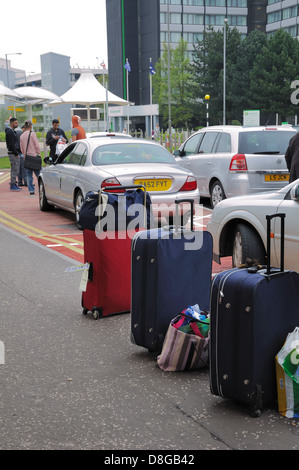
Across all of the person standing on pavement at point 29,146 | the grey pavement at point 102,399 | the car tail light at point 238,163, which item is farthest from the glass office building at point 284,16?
the grey pavement at point 102,399

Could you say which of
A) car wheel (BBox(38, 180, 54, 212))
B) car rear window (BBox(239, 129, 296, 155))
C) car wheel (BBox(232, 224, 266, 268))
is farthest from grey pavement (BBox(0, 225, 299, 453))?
car wheel (BBox(38, 180, 54, 212))

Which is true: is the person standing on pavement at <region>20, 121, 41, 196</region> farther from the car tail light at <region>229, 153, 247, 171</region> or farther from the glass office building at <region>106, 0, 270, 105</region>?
the glass office building at <region>106, 0, 270, 105</region>

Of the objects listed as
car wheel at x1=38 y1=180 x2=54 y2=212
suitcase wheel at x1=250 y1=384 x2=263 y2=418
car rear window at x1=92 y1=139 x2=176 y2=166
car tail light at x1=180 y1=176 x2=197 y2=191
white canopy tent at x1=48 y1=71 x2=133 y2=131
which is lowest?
car wheel at x1=38 y1=180 x2=54 y2=212

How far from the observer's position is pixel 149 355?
4902 mm

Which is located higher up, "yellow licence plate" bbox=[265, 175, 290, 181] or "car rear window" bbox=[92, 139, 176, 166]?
"car rear window" bbox=[92, 139, 176, 166]

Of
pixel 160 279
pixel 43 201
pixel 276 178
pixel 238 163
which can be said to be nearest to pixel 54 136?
Result: pixel 43 201

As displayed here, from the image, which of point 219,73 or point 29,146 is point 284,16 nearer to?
point 219,73

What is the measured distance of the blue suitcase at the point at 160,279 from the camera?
4758mm

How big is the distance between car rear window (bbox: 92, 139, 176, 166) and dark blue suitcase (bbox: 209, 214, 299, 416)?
23.3ft

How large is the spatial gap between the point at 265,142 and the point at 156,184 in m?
3.18

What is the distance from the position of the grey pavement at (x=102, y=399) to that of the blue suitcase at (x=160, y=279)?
9.4 inches

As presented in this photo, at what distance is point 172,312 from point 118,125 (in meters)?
120

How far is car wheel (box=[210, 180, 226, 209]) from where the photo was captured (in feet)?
43.1

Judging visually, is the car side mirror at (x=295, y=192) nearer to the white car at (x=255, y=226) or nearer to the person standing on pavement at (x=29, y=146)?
the white car at (x=255, y=226)
